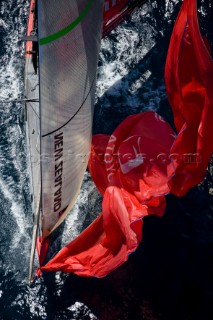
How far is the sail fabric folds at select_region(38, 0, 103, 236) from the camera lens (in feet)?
19.5

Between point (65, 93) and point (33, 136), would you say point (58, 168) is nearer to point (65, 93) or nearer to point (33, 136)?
point (65, 93)

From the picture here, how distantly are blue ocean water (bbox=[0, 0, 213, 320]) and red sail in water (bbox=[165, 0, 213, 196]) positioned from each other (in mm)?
1288

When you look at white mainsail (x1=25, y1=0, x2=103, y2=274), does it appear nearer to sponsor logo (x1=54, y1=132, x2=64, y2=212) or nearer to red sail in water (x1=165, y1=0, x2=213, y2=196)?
sponsor logo (x1=54, y1=132, x2=64, y2=212)

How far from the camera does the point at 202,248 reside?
8.56 metres

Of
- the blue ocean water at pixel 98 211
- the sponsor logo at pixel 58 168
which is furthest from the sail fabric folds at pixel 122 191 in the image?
the sponsor logo at pixel 58 168

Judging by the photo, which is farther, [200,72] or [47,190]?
[200,72]

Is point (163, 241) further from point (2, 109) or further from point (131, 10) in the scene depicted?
point (131, 10)

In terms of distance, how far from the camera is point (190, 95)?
26.5 ft

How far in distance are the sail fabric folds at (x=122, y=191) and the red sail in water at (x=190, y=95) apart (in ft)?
1.23

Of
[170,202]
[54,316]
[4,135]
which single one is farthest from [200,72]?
[54,316]

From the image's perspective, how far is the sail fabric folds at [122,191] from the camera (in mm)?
7797

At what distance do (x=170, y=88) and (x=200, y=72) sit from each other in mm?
719

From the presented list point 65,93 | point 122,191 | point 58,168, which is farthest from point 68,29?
point 122,191

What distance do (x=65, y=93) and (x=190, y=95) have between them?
2668 mm
